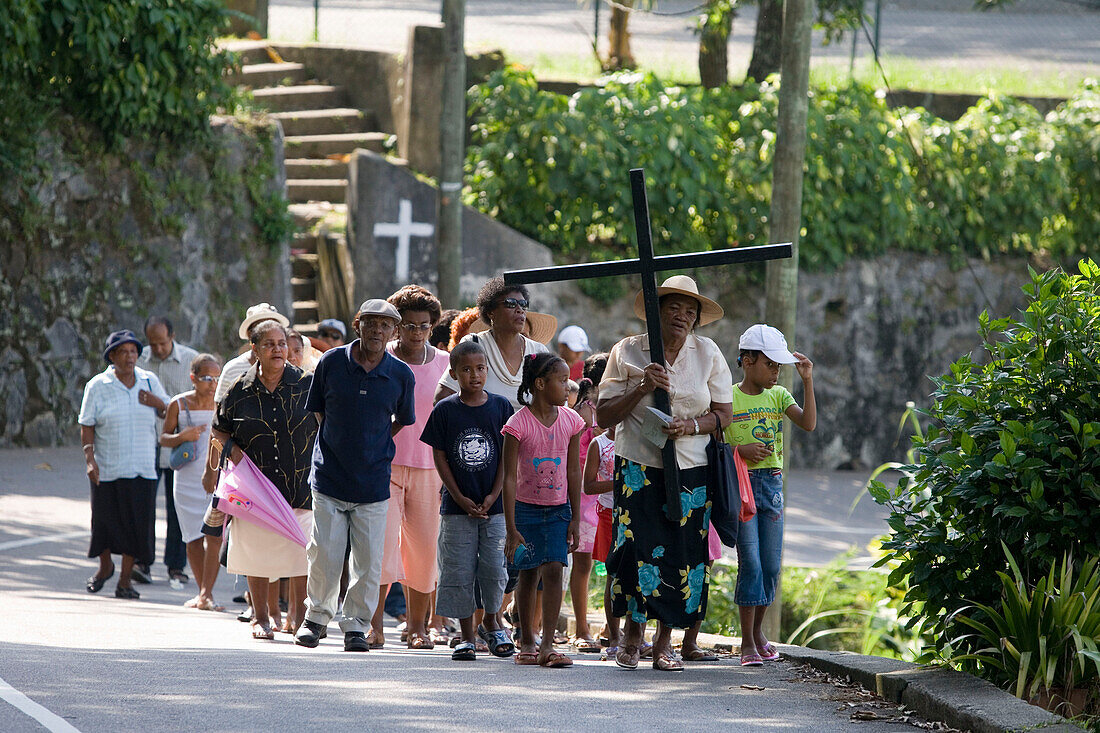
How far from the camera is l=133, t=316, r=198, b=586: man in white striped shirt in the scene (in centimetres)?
962

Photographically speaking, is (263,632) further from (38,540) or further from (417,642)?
(38,540)

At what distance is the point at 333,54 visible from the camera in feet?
60.8

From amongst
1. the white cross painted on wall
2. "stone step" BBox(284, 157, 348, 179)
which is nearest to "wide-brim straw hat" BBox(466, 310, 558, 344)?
the white cross painted on wall

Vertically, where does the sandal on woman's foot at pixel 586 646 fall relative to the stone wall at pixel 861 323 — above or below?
below

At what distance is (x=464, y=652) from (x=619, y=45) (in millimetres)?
13468

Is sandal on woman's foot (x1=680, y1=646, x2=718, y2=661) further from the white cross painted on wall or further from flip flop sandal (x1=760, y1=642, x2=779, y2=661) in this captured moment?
the white cross painted on wall

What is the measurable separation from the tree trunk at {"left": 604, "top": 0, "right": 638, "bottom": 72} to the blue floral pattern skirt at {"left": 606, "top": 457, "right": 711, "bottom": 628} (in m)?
13.1

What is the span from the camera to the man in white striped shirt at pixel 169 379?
962 centimetres

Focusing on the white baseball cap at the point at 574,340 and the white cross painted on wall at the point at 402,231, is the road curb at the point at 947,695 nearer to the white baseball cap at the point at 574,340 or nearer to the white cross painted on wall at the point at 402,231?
the white baseball cap at the point at 574,340

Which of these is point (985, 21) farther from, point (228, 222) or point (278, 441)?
point (278, 441)

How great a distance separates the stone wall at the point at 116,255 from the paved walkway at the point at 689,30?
6436mm

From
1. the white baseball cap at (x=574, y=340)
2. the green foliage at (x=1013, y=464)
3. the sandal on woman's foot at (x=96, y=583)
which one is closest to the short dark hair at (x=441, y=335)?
the white baseball cap at (x=574, y=340)

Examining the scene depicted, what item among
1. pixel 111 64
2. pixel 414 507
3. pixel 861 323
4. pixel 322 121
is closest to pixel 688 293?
pixel 414 507

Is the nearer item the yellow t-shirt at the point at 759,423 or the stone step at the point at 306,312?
the yellow t-shirt at the point at 759,423
